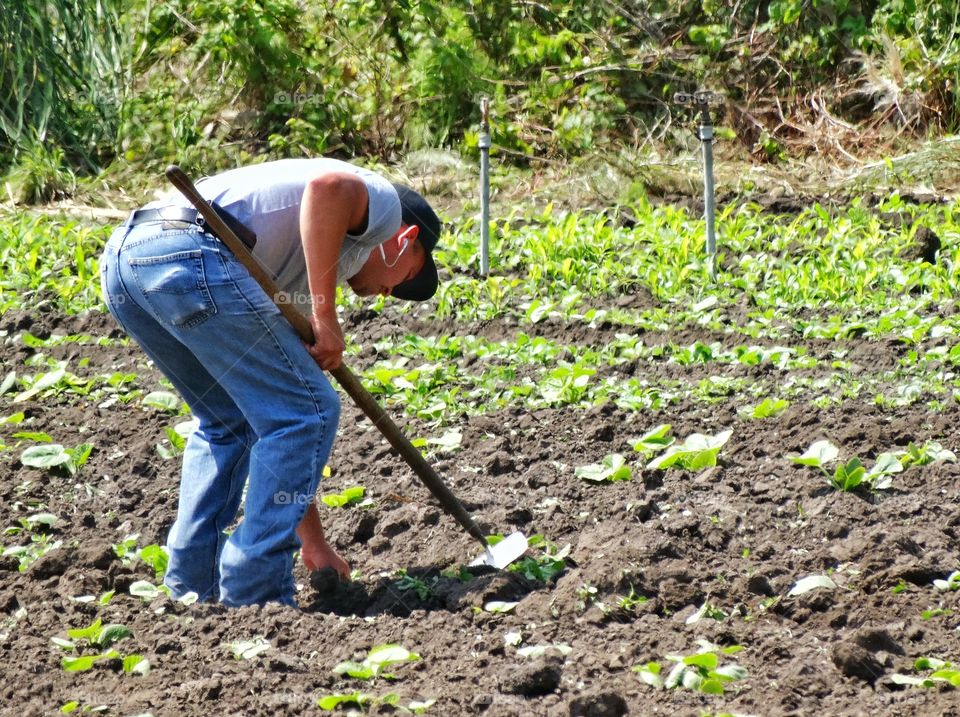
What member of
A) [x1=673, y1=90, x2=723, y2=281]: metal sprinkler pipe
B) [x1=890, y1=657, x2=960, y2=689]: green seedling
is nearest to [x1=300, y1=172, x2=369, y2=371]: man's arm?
[x1=890, y1=657, x2=960, y2=689]: green seedling

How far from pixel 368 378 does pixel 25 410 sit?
139cm

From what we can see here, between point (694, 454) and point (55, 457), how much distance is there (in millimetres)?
2244

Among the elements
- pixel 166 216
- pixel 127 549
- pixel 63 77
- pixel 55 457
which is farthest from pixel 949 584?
pixel 63 77

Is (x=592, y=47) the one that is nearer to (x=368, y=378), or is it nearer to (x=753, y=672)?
(x=368, y=378)

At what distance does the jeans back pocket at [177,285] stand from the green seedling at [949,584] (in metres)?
1.98

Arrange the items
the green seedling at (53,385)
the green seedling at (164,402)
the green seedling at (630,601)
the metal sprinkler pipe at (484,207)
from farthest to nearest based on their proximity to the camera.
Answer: the metal sprinkler pipe at (484,207) < the green seedling at (53,385) < the green seedling at (164,402) < the green seedling at (630,601)

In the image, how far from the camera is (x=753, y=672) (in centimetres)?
296

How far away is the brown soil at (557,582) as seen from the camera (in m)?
2.90

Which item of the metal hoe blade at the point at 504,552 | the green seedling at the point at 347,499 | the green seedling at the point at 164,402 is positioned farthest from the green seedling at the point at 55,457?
the metal hoe blade at the point at 504,552

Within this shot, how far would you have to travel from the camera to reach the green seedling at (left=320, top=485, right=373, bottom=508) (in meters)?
4.29

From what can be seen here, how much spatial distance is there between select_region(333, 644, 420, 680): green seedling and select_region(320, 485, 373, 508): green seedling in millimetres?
1220

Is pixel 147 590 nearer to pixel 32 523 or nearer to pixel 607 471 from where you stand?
pixel 32 523

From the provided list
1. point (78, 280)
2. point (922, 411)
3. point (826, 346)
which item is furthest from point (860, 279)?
point (78, 280)

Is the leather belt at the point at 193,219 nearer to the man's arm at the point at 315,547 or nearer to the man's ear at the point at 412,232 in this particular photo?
the man's ear at the point at 412,232
